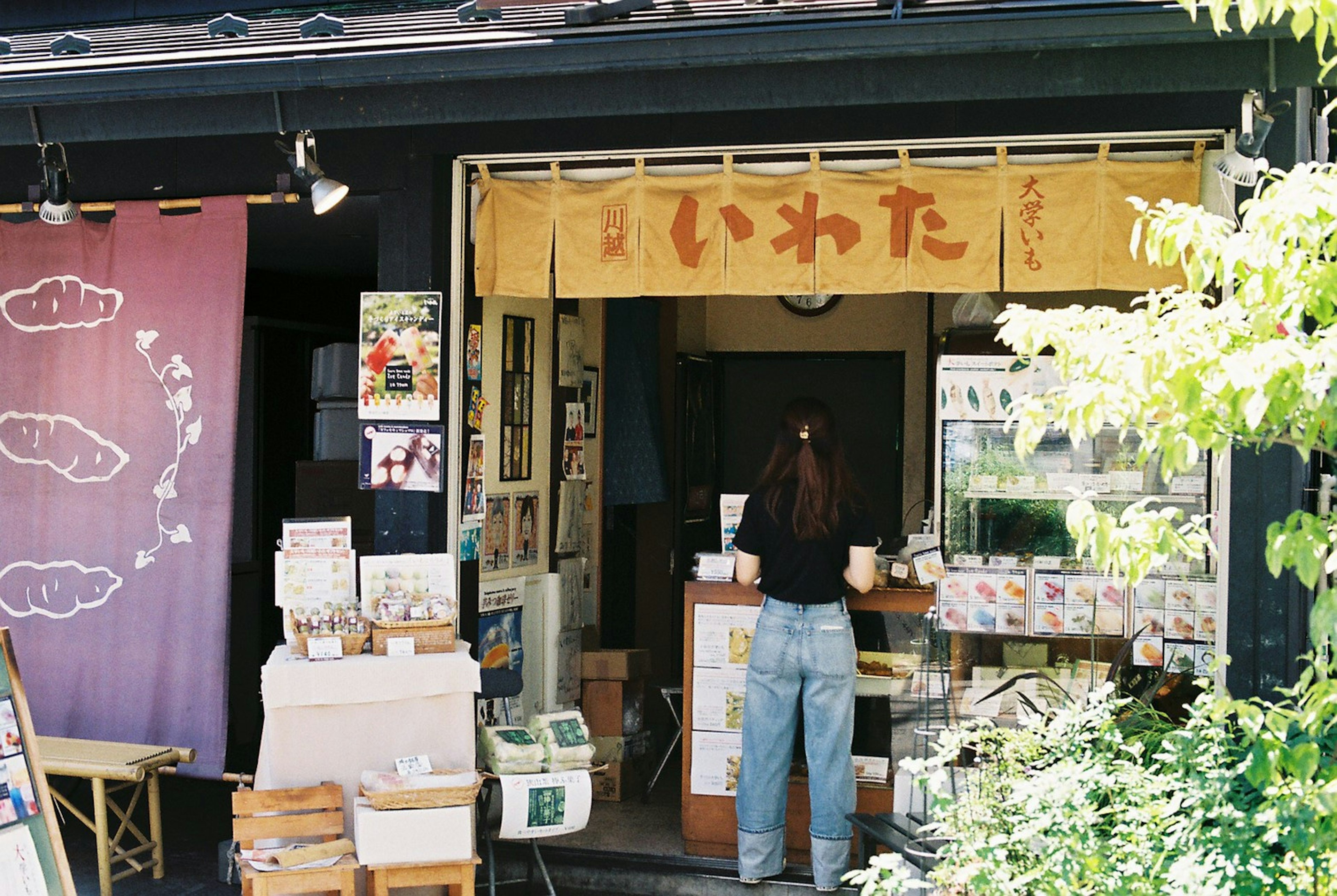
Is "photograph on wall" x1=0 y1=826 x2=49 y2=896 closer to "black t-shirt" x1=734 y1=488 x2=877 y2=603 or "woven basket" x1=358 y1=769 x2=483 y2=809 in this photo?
"woven basket" x1=358 y1=769 x2=483 y2=809

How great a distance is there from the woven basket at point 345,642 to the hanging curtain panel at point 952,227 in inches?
109

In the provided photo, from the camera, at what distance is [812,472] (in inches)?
227

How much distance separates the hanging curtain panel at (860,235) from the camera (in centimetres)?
571

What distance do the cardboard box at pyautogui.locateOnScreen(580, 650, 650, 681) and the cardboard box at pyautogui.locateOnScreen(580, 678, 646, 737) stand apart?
1.4 inches

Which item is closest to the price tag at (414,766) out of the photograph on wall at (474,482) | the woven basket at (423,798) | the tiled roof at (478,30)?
the woven basket at (423,798)

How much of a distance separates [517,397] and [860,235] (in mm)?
2175

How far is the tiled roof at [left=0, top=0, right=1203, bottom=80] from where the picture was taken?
14.3ft

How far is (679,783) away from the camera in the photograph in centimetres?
759

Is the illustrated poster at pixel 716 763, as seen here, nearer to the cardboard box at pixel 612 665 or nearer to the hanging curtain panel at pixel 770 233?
the cardboard box at pixel 612 665

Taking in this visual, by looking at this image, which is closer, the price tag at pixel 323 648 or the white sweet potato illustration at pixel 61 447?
the price tag at pixel 323 648

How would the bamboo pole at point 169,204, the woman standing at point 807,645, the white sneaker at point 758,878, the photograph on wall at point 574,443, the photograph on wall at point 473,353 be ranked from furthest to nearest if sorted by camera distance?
the photograph on wall at point 574,443 < the bamboo pole at point 169,204 < the photograph on wall at point 473,353 < the white sneaker at point 758,878 < the woman standing at point 807,645

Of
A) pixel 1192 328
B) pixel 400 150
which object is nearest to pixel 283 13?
pixel 400 150

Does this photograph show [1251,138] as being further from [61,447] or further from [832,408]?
[61,447]

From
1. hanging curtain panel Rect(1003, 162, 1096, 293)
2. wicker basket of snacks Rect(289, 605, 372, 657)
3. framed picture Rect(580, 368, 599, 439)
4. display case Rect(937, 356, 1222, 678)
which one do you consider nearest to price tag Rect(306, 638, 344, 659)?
wicker basket of snacks Rect(289, 605, 372, 657)
